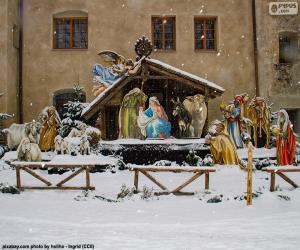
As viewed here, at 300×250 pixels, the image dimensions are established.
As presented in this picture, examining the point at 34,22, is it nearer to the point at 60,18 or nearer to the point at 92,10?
the point at 60,18

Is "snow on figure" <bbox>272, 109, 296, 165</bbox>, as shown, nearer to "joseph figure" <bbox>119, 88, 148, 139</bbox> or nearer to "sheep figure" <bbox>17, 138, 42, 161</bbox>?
"joseph figure" <bbox>119, 88, 148, 139</bbox>

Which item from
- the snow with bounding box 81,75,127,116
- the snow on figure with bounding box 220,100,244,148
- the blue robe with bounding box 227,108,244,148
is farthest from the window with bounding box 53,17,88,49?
the blue robe with bounding box 227,108,244,148

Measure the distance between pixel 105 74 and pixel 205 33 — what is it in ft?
17.4

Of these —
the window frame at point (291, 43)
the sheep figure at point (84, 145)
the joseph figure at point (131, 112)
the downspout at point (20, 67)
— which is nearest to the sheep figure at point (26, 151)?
the sheep figure at point (84, 145)

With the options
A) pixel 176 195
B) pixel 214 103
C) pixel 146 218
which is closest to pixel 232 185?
pixel 176 195

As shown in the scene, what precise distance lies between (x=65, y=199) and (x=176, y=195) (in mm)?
2522

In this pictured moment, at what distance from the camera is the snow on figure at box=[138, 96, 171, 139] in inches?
628

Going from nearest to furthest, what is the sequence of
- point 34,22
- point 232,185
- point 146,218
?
1. point 146,218
2. point 232,185
3. point 34,22

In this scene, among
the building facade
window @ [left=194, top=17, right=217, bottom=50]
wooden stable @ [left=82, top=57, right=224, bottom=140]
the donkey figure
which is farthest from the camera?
window @ [left=194, top=17, right=217, bottom=50]

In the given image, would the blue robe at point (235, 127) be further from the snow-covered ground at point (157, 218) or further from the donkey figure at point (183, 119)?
the snow-covered ground at point (157, 218)

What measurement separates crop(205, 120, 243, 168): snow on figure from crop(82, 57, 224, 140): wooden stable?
3164mm

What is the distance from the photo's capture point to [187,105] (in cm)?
1667

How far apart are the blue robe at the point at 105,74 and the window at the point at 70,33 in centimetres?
247

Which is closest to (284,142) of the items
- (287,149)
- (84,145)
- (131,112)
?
(287,149)
